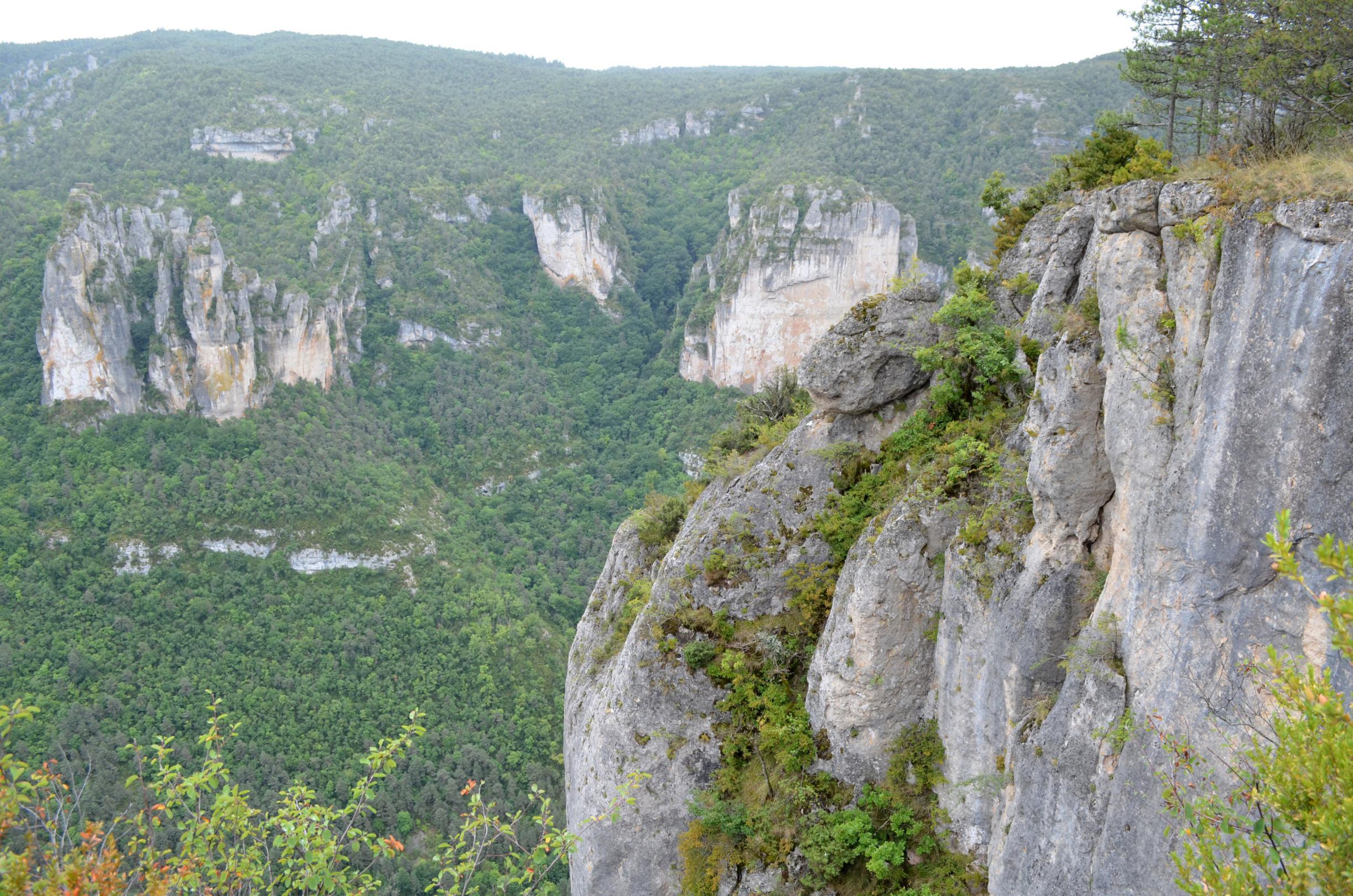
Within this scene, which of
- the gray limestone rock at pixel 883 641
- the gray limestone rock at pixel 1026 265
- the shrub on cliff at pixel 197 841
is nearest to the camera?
the shrub on cliff at pixel 197 841

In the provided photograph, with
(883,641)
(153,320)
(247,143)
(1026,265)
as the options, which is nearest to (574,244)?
(247,143)

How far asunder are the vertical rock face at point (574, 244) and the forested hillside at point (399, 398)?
182 cm

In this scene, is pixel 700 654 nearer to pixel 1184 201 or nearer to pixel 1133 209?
pixel 1133 209

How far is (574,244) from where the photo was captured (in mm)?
84375

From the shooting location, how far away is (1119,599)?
8188 mm

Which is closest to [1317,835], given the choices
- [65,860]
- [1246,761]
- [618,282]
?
[1246,761]

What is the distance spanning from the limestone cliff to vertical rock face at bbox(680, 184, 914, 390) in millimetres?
54175

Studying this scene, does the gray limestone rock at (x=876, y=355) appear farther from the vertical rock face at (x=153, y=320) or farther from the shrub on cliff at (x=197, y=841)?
the vertical rock face at (x=153, y=320)

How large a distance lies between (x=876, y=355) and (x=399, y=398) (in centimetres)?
6191

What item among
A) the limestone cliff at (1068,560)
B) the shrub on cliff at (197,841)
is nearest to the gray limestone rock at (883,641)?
the limestone cliff at (1068,560)

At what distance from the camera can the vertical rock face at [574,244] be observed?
83.8 meters

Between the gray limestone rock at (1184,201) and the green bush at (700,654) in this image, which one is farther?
the green bush at (700,654)

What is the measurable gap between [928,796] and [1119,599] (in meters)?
4.44

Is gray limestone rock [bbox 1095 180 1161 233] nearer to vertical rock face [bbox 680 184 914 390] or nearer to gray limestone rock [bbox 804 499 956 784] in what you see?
gray limestone rock [bbox 804 499 956 784]
